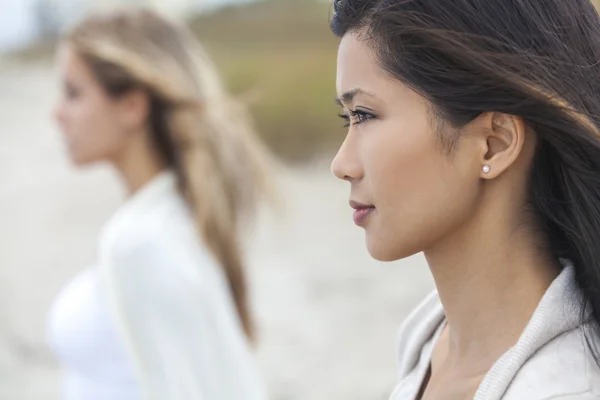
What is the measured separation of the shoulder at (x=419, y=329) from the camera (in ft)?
5.29

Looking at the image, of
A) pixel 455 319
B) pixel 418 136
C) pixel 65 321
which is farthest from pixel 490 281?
pixel 65 321

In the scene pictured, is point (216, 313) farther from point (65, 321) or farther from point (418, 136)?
point (418, 136)

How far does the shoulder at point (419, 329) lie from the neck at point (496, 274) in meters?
0.21

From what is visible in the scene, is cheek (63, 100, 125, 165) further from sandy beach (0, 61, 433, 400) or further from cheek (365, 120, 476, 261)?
Answer: cheek (365, 120, 476, 261)

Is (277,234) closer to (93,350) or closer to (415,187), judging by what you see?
(93,350)

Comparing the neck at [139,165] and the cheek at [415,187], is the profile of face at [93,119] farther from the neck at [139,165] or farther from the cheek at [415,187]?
the cheek at [415,187]

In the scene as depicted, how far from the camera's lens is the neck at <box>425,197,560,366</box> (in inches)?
53.2

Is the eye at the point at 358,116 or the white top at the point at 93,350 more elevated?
the eye at the point at 358,116

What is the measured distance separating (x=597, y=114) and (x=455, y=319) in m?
0.38

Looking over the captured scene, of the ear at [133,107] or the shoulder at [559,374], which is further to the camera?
the ear at [133,107]

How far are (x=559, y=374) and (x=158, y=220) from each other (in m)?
1.97

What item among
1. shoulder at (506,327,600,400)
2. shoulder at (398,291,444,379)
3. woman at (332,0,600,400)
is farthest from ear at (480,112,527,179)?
shoulder at (398,291,444,379)

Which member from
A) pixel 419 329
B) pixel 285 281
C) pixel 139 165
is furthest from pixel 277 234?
pixel 419 329

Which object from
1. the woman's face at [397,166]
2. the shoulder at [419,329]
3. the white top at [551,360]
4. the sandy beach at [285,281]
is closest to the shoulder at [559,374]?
the white top at [551,360]
